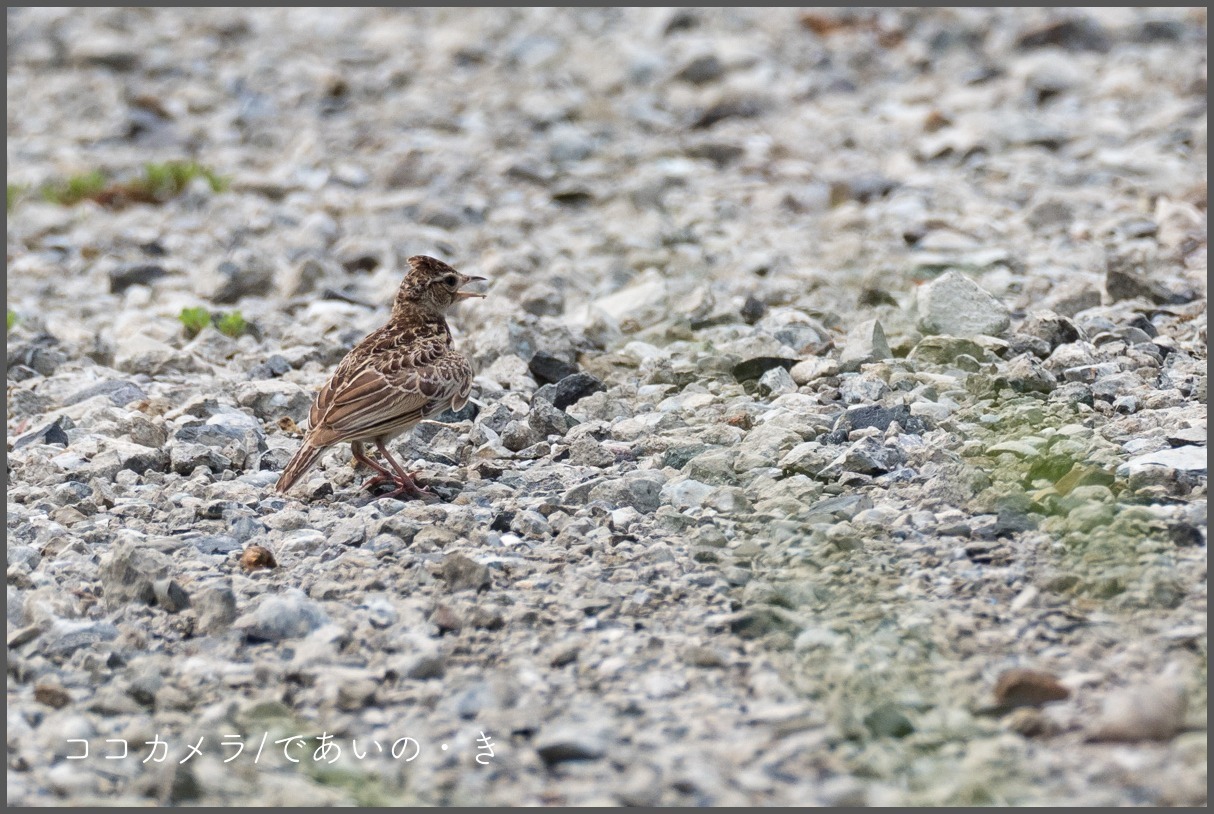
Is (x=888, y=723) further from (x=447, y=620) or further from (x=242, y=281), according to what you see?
(x=242, y=281)

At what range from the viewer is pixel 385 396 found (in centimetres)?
780

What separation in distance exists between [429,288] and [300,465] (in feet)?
6.53

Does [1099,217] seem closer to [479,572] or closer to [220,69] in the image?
[479,572]

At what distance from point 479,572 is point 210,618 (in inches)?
46.0

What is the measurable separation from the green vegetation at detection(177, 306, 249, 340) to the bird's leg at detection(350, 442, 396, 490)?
119 inches

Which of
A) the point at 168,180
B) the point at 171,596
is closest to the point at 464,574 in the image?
the point at 171,596

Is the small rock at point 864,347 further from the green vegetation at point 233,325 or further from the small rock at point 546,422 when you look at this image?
the green vegetation at point 233,325

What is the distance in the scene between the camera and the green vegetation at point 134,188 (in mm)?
14297

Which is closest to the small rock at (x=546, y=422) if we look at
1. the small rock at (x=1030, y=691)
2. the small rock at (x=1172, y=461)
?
the small rock at (x=1172, y=461)

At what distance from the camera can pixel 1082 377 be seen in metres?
8.31

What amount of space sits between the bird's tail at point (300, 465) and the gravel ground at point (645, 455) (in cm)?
14

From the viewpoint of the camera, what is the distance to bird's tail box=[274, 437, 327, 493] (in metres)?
7.48

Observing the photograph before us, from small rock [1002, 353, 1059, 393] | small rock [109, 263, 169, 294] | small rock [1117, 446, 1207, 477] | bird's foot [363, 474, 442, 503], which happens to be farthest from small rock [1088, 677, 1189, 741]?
small rock [109, 263, 169, 294]

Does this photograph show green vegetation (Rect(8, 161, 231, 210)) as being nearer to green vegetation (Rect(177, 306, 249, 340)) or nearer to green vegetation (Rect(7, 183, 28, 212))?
green vegetation (Rect(7, 183, 28, 212))
